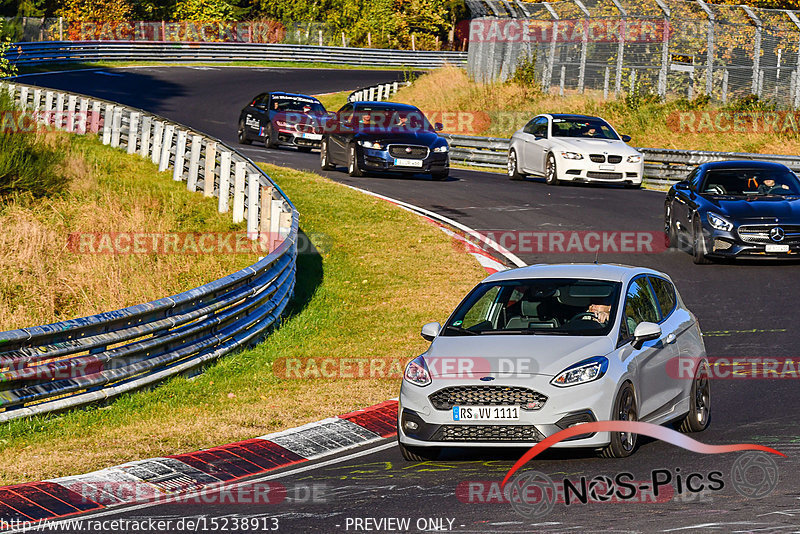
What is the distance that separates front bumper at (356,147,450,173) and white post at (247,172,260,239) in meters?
7.15

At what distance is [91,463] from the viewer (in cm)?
943

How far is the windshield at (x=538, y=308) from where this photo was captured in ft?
32.7

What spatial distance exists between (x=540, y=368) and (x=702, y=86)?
30589 mm

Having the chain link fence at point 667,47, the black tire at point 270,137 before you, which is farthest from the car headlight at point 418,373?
the chain link fence at point 667,47

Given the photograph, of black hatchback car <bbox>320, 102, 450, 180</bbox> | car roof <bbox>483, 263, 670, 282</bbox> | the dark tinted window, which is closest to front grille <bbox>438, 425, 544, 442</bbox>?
car roof <bbox>483, 263, 670, 282</bbox>

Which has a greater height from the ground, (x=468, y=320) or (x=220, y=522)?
(x=468, y=320)

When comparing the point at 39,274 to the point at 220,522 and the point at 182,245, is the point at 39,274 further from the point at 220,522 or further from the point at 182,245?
the point at 220,522

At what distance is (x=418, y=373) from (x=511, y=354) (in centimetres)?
72

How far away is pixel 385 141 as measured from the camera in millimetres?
28125

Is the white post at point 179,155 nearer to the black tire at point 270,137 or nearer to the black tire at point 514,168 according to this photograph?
the black tire at point 514,168

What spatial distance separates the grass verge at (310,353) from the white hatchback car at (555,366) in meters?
2.02

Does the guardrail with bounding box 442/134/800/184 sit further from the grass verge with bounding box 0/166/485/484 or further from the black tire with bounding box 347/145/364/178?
the grass verge with bounding box 0/166/485/484

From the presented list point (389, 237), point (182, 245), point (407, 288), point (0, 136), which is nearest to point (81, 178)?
point (0, 136)

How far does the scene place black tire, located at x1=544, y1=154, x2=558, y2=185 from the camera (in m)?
28.4
